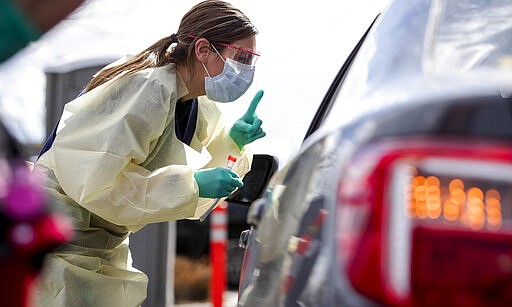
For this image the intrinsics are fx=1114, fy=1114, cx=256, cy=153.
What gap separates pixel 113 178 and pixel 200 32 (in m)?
0.79

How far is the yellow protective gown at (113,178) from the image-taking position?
361cm

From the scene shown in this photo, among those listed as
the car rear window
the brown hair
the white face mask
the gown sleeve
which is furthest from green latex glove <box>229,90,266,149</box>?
the car rear window

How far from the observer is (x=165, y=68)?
153 inches

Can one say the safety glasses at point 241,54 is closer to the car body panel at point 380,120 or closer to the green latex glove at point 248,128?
the green latex glove at point 248,128

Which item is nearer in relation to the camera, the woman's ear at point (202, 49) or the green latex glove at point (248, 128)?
the woman's ear at point (202, 49)

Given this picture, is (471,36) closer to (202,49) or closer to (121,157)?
(121,157)

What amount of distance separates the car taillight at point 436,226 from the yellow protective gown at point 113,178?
6.45 feet

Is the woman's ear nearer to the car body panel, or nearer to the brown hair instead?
the brown hair

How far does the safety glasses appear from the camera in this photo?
418cm

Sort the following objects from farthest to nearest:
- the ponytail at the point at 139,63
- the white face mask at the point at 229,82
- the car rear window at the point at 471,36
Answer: the white face mask at the point at 229,82, the ponytail at the point at 139,63, the car rear window at the point at 471,36

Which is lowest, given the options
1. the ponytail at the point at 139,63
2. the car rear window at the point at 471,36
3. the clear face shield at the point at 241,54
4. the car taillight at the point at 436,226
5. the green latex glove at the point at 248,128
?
the car taillight at the point at 436,226

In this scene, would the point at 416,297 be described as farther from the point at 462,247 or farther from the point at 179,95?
the point at 179,95

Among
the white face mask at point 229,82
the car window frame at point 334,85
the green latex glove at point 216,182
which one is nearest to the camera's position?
the car window frame at point 334,85

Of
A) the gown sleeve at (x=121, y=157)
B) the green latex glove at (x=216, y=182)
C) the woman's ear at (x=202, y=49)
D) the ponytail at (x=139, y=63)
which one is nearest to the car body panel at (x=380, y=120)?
the gown sleeve at (x=121, y=157)
